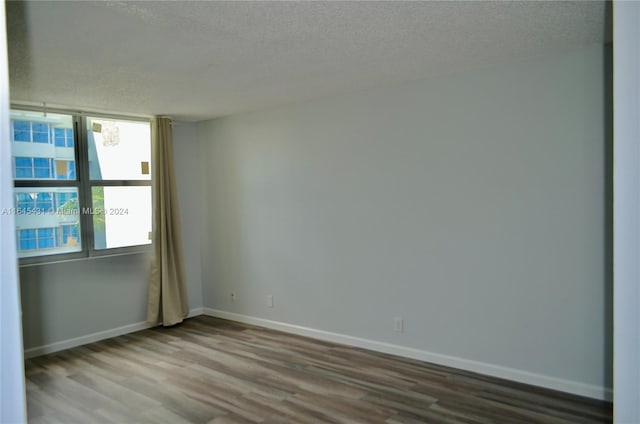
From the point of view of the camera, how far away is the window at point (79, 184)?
414 centimetres

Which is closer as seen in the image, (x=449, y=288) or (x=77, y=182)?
(x=449, y=288)

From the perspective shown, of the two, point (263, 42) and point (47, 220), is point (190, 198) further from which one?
point (263, 42)

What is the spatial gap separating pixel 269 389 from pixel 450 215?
195 centimetres

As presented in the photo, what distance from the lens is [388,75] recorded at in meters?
3.55

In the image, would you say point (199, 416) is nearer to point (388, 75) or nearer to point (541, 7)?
point (388, 75)

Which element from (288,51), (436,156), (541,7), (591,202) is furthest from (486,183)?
(288,51)

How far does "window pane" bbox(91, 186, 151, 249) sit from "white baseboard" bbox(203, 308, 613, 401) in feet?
5.21

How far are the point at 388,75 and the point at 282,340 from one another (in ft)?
8.93

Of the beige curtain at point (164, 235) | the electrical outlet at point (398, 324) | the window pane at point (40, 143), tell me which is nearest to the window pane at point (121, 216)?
the beige curtain at point (164, 235)

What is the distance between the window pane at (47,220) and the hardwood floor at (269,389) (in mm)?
1039

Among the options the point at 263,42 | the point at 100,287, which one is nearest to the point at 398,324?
the point at 263,42

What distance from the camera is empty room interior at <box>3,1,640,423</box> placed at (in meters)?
2.69
